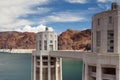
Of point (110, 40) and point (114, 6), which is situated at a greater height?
point (114, 6)

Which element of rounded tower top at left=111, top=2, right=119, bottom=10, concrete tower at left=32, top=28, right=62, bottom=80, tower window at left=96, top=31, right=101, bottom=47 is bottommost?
concrete tower at left=32, top=28, right=62, bottom=80

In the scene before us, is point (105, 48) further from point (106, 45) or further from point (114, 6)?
Result: point (114, 6)

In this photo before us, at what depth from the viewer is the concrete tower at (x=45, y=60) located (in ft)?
196

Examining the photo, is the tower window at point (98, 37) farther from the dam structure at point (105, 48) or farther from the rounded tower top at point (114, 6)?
the rounded tower top at point (114, 6)

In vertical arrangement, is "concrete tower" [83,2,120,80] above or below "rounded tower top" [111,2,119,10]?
below

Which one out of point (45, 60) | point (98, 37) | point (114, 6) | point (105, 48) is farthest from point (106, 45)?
point (45, 60)

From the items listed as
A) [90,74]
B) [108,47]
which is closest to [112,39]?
[108,47]

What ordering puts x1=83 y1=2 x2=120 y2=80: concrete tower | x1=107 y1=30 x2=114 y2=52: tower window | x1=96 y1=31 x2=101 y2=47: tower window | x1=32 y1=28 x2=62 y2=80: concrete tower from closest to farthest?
1. x1=83 y1=2 x2=120 y2=80: concrete tower
2. x1=107 y1=30 x2=114 y2=52: tower window
3. x1=96 y1=31 x2=101 y2=47: tower window
4. x1=32 y1=28 x2=62 y2=80: concrete tower

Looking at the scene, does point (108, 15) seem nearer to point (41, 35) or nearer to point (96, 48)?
point (96, 48)

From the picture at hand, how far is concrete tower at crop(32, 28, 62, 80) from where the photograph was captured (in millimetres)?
59812

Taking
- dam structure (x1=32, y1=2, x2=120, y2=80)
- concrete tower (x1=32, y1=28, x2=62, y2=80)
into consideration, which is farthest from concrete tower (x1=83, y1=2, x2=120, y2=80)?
concrete tower (x1=32, y1=28, x2=62, y2=80)

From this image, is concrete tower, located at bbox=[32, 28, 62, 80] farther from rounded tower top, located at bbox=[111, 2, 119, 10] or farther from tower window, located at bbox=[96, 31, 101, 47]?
rounded tower top, located at bbox=[111, 2, 119, 10]

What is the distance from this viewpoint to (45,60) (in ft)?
198

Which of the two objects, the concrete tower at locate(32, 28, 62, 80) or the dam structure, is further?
the concrete tower at locate(32, 28, 62, 80)
